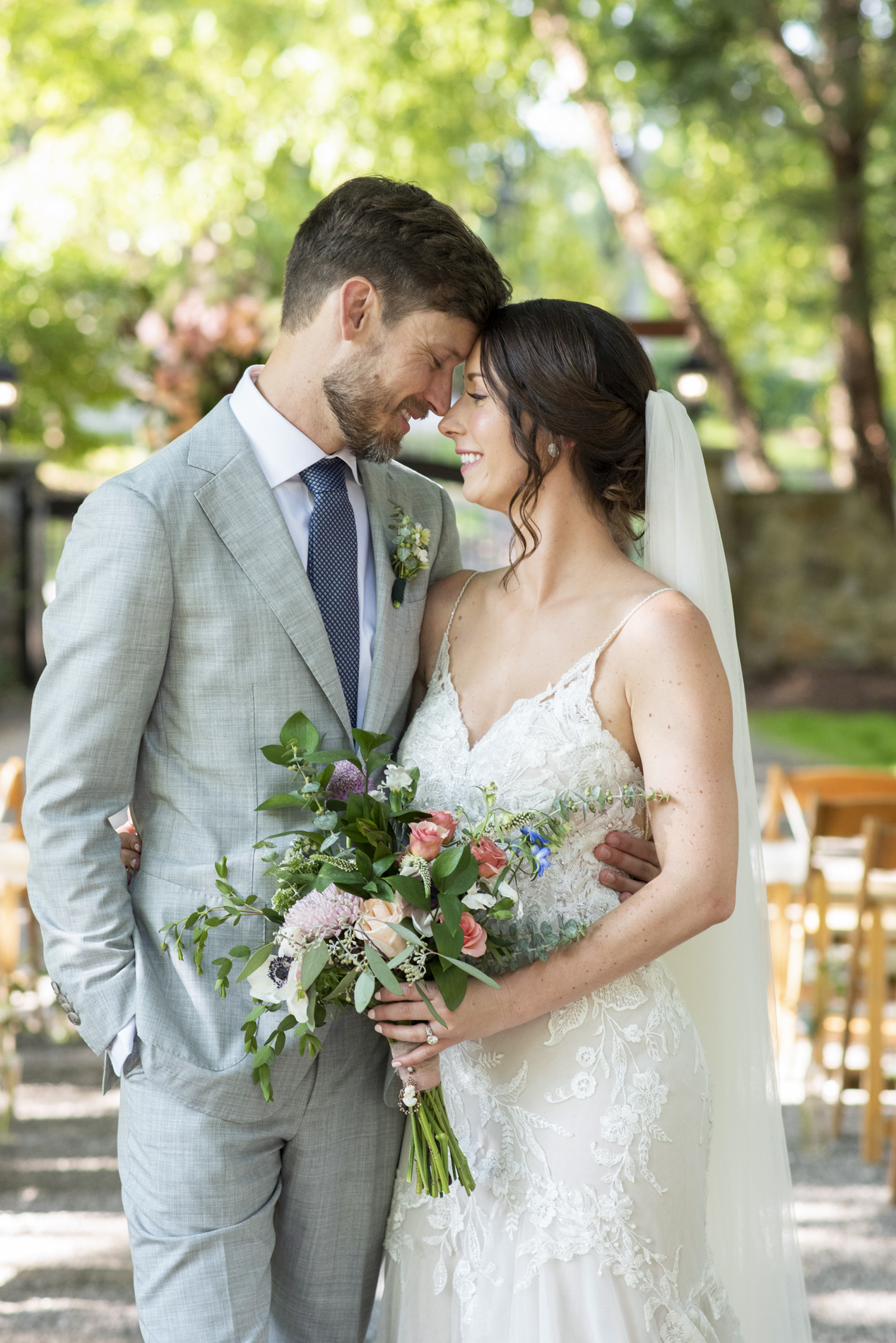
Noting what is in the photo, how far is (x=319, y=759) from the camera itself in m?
1.93

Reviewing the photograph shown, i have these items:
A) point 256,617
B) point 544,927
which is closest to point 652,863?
point 544,927

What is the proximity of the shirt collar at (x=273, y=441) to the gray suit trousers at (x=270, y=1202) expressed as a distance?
3.15ft

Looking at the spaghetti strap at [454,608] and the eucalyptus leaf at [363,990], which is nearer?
the eucalyptus leaf at [363,990]

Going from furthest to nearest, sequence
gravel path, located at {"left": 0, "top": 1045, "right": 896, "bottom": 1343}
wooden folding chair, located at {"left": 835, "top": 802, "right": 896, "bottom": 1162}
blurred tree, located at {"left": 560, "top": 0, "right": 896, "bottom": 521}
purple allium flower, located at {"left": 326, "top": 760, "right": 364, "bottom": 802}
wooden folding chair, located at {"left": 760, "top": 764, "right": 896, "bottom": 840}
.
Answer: blurred tree, located at {"left": 560, "top": 0, "right": 896, "bottom": 521}, wooden folding chair, located at {"left": 760, "top": 764, "right": 896, "bottom": 840}, wooden folding chair, located at {"left": 835, "top": 802, "right": 896, "bottom": 1162}, gravel path, located at {"left": 0, "top": 1045, "right": 896, "bottom": 1343}, purple allium flower, located at {"left": 326, "top": 760, "right": 364, "bottom": 802}

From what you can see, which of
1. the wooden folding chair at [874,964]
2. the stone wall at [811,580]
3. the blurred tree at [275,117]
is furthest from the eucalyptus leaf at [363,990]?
the stone wall at [811,580]

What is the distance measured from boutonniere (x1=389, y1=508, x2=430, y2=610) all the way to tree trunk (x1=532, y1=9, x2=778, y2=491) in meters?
9.53

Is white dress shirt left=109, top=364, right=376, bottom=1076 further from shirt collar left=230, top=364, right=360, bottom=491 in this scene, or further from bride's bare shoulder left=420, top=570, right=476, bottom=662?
bride's bare shoulder left=420, top=570, right=476, bottom=662

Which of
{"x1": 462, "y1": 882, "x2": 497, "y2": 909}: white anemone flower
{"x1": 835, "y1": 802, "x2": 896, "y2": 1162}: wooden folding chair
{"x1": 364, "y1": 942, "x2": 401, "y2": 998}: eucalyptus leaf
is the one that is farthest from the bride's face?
{"x1": 835, "y1": 802, "x2": 896, "y2": 1162}: wooden folding chair

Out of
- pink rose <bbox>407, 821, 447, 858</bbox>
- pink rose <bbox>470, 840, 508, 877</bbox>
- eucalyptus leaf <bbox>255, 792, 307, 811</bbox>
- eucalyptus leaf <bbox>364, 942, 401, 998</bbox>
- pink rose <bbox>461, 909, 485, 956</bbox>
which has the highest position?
eucalyptus leaf <bbox>255, 792, 307, 811</bbox>

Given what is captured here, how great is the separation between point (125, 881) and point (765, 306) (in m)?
17.7

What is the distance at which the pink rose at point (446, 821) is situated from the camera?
186 cm

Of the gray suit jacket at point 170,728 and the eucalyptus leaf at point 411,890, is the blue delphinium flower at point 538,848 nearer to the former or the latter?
the eucalyptus leaf at point 411,890

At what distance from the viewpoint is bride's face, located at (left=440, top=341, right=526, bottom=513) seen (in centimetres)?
236

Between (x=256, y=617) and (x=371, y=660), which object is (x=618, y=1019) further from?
(x=256, y=617)
